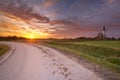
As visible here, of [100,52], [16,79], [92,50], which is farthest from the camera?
[92,50]

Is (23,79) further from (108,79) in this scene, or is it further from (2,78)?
(108,79)

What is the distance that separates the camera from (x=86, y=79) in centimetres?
923

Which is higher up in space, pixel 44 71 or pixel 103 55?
pixel 44 71

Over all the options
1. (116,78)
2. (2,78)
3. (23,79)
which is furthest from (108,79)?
(2,78)

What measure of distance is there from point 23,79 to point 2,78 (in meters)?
1.29

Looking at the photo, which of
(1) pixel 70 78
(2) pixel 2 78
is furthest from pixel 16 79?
(1) pixel 70 78

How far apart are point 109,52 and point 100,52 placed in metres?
2.28

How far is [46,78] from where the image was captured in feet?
31.1

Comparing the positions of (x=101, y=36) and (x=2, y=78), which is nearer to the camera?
(x=2, y=78)

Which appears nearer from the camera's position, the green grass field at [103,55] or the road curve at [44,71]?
the road curve at [44,71]

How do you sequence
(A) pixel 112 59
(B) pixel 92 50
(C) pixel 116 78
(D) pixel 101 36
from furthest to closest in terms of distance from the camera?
(D) pixel 101 36
(B) pixel 92 50
(A) pixel 112 59
(C) pixel 116 78

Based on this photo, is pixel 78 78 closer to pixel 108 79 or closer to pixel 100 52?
pixel 108 79

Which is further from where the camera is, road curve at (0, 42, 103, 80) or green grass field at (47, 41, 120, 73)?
green grass field at (47, 41, 120, 73)

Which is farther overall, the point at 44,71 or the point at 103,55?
the point at 103,55
